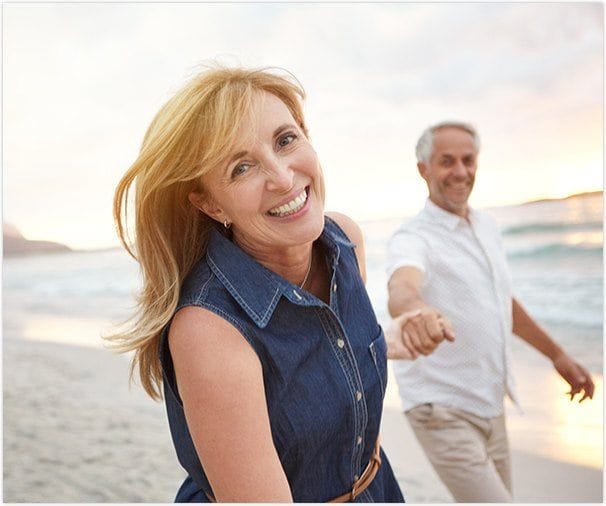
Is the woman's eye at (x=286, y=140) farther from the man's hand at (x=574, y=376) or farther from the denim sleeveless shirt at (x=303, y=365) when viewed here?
the man's hand at (x=574, y=376)

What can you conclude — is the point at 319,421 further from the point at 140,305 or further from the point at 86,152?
the point at 86,152

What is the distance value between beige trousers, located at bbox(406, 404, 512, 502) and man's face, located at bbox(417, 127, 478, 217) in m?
0.52

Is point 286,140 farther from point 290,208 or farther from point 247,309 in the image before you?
point 247,309

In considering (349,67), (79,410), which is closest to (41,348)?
(79,410)

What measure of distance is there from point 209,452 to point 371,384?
287mm

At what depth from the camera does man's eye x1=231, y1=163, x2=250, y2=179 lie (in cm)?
105

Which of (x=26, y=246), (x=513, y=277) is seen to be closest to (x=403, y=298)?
(x=513, y=277)

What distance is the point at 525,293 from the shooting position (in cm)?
606

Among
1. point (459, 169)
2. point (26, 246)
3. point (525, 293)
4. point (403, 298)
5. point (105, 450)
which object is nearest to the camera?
point (403, 298)

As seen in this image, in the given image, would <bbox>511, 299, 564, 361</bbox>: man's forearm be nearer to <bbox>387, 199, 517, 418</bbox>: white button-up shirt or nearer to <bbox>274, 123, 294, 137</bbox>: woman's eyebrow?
<bbox>387, 199, 517, 418</bbox>: white button-up shirt

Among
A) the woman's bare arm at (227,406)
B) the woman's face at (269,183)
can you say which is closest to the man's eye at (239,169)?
the woman's face at (269,183)

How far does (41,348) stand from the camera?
517 cm

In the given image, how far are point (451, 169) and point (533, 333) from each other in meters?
0.49

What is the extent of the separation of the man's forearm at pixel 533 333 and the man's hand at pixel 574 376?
0.07ft
